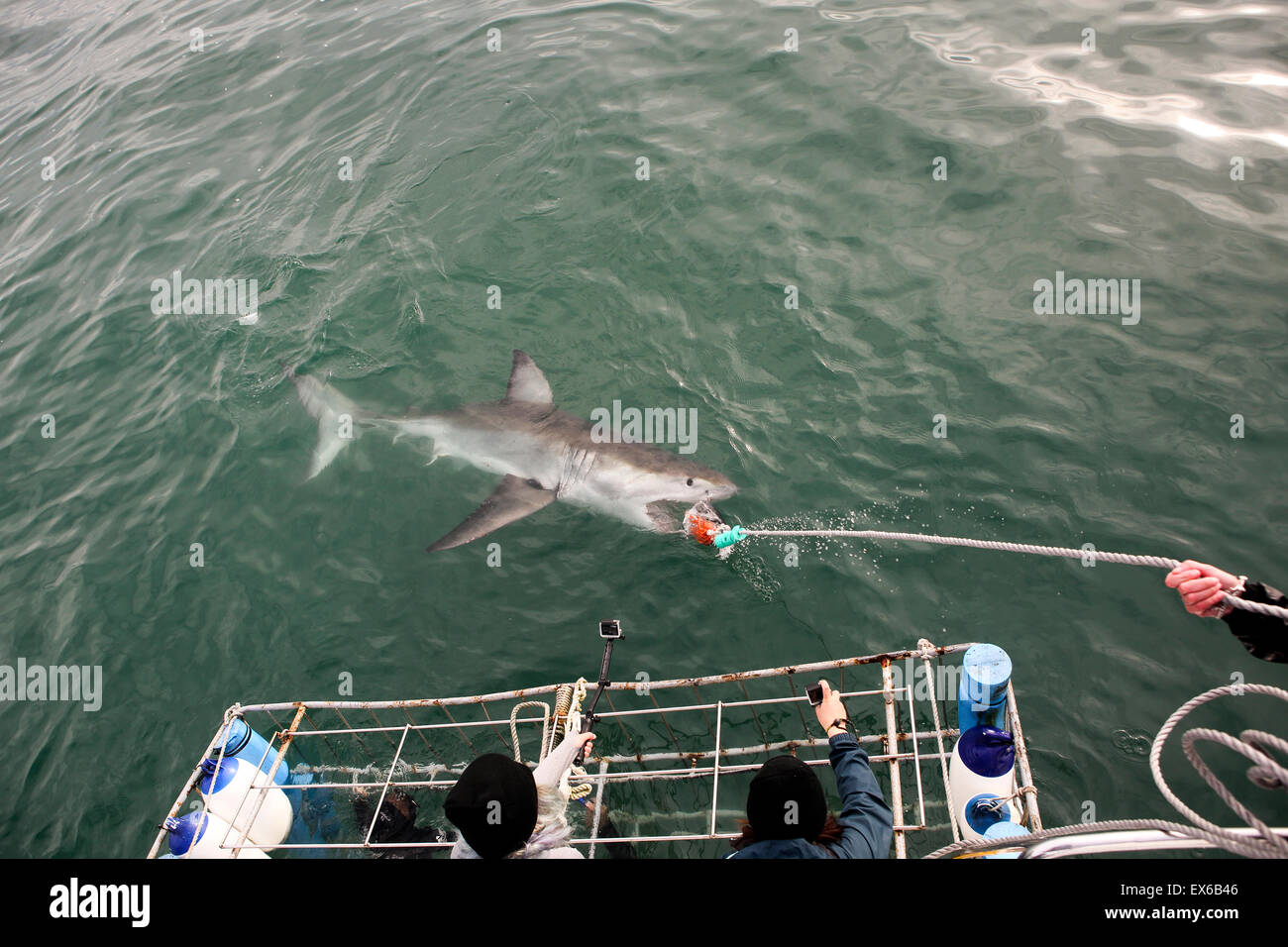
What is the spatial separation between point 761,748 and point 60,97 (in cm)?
2176

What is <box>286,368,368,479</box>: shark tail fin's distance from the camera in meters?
8.95

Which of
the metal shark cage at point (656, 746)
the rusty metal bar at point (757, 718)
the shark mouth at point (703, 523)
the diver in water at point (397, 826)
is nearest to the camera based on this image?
the metal shark cage at point (656, 746)

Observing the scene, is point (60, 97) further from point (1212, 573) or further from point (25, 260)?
point (1212, 573)

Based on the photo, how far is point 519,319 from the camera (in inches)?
380

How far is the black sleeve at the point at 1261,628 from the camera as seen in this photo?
327 centimetres

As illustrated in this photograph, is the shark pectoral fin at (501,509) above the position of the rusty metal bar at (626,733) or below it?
above

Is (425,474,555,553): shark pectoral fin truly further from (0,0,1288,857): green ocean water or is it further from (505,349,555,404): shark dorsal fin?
(505,349,555,404): shark dorsal fin

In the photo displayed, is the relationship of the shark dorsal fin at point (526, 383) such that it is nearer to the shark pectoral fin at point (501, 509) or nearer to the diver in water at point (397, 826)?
the shark pectoral fin at point (501, 509)

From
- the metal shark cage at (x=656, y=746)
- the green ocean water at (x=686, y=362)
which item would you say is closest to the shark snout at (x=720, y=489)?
the green ocean water at (x=686, y=362)
